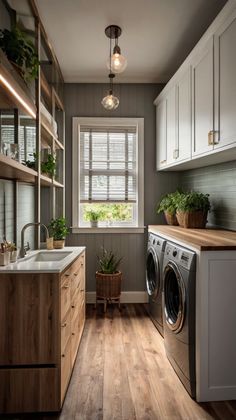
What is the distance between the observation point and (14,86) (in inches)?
71.9

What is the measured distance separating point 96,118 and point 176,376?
2995mm

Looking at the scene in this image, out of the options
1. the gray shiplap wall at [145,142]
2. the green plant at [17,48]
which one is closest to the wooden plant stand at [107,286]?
the gray shiplap wall at [145,142]

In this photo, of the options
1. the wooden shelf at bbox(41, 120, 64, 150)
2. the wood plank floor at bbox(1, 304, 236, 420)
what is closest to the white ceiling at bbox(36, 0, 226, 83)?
the wooden shelf at bbox(41, 120, 64, 150)

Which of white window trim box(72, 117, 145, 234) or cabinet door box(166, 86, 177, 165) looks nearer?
cabinet door box(166, 86, 177, 165)

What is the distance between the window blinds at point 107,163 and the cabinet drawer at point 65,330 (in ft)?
6.76

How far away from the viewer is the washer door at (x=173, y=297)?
7.06ft

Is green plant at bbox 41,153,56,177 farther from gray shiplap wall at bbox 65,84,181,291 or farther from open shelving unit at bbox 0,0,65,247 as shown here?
gray shiplap wall at bbox 65,84,181,291

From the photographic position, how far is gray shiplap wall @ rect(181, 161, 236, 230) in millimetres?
2804

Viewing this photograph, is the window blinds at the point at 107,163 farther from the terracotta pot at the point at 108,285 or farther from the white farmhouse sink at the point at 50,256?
the white farmhouse sink at the point at 50,256

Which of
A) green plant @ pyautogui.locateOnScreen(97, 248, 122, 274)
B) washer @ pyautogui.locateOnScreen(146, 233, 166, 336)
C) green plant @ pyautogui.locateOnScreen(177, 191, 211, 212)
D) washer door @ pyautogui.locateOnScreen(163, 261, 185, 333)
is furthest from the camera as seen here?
Result: green plant @ pyautogui.locateOnScreen(97, 248, 122, 274)

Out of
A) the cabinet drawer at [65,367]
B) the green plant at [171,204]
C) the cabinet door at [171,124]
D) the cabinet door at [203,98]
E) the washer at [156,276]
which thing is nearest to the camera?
the cabinet drawer at [65,367]

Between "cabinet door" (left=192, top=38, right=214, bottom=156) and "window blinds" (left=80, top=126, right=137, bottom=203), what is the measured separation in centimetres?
148

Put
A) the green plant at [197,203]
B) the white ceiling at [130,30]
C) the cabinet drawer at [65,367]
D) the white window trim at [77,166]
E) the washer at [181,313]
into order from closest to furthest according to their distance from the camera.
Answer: the cabinet drawer at [65,367]
the washer at [181,313]
the white ceiling at [130,30]
the green plant at [197,203]
the white window trim at [77,166]

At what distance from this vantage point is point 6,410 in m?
1.82
